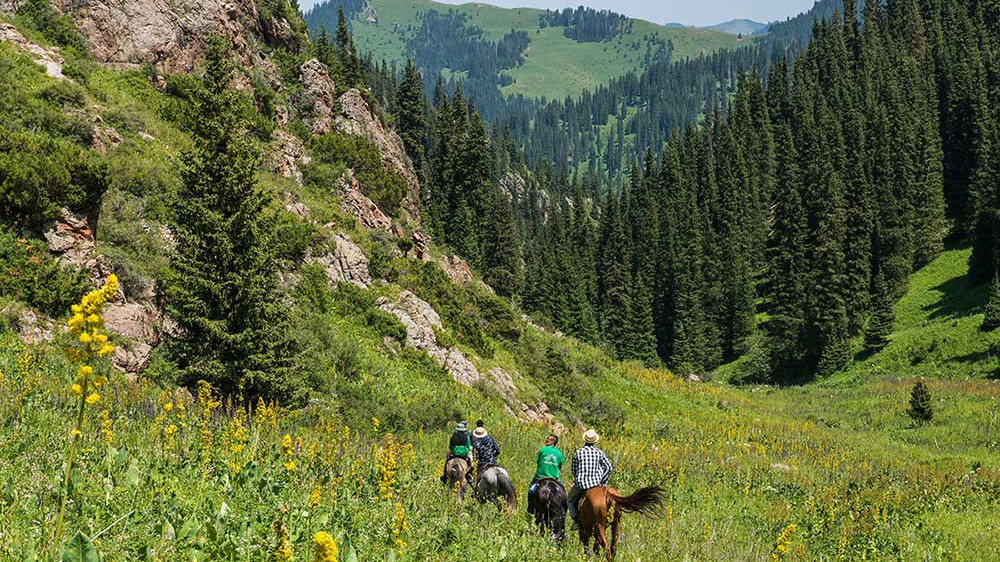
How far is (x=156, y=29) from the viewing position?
3105 centimetres

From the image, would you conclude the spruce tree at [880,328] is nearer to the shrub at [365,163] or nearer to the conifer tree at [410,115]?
the shrub at [365,163]

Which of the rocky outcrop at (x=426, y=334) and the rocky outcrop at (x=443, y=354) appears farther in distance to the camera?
the rocky outcrop at (x=443, y=354)

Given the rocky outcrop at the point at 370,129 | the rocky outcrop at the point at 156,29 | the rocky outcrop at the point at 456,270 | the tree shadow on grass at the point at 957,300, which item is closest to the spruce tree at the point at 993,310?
the tree shadow on grass at the point at 957,300

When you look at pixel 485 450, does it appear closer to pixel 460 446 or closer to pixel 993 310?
pixel 460 446

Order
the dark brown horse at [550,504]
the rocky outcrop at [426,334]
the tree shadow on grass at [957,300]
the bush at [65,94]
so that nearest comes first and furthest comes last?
the dark brown horse at [550,504], the bush at [65,94], the rocky outcrop at [426,334], the tree shadow on grass at [957,300]

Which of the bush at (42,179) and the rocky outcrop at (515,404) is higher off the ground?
the bush at (42,179)

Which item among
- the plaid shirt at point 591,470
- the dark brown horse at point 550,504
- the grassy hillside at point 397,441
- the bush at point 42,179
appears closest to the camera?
the grassy hillside at point 397,441

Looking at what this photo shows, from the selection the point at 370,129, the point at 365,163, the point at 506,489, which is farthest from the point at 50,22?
the point at 506,489

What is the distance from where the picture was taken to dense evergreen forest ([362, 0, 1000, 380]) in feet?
219

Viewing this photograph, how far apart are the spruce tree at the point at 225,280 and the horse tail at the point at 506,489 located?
6476 millimetres

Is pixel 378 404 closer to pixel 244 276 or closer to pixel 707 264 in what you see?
pixel 244 276

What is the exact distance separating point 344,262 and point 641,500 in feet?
68.6

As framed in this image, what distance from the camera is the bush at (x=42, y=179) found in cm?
1497

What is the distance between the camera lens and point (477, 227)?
6731cm
